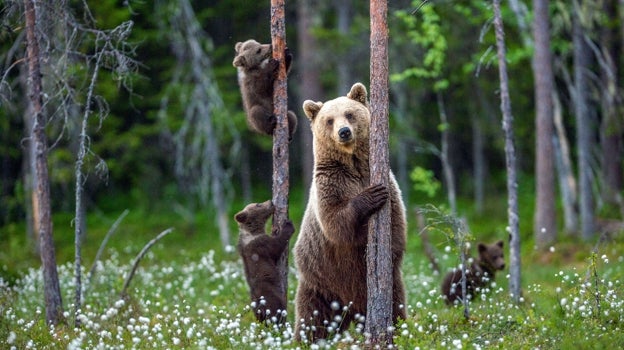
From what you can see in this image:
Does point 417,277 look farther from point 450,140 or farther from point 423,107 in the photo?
point 450,140

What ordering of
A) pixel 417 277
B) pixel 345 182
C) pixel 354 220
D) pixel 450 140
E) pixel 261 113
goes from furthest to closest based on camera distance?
pixel 450 140 < pixel 417 277 < pixel 261 113 < pixel 345 182 < pixel 354 220

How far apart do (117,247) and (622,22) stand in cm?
1425

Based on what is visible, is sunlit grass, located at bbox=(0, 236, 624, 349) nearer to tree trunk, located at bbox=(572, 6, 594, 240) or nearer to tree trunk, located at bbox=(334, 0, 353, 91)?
tree trunk, located at bbox=(572, 6, 594, 240)

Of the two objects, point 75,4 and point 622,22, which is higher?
point 75,4

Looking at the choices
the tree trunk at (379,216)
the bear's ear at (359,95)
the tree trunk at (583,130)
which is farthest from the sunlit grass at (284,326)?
the tree trunk at (583,130)

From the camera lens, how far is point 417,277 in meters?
13.0

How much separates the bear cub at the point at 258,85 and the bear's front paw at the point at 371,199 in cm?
219

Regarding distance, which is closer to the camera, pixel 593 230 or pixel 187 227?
pixel 593 230

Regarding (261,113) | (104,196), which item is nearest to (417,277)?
(261,113)

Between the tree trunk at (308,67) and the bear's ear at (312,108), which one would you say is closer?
the bear's ear at (312,108)

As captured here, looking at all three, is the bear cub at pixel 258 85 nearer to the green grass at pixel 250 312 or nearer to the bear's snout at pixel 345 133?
the bear's snout at pixel 345 133

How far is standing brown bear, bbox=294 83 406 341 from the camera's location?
803 centimetres

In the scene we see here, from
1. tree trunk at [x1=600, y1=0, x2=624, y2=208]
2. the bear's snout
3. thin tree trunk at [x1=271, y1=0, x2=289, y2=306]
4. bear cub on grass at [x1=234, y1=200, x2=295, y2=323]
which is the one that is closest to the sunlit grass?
bear cub on grass at [x1=234, y1=200, x2=295, y2=323]

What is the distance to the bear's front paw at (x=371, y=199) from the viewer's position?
296 inches
